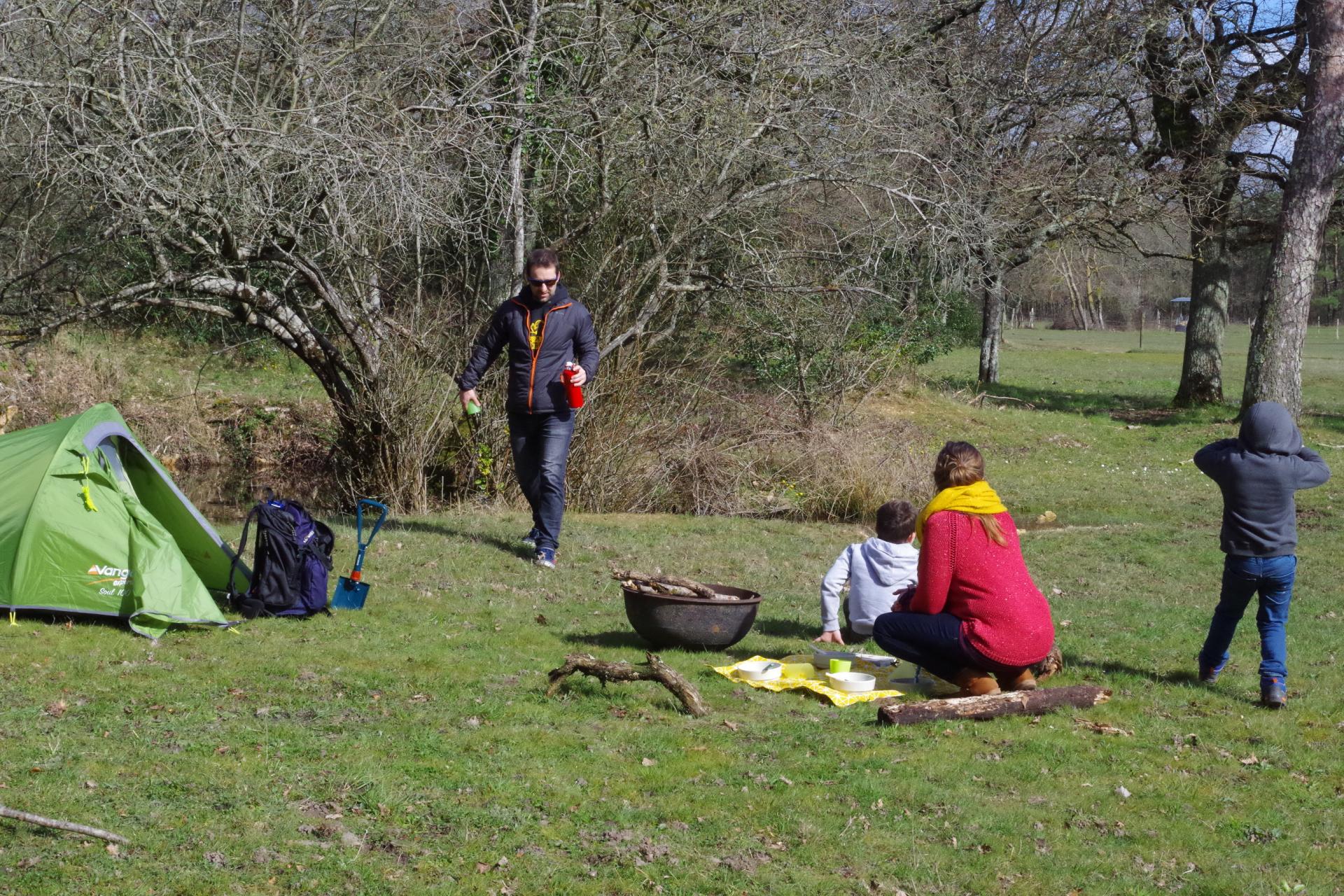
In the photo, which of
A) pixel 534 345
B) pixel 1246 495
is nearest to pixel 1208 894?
pixel 1246 495

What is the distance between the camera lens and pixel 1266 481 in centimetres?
611

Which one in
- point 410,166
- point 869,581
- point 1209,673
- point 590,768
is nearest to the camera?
point 590,768

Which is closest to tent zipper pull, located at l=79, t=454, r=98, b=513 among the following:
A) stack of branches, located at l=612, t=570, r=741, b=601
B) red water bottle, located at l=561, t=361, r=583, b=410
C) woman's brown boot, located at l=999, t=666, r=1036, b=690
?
stack of branches, located at l=612, t=570, r=741, b=601

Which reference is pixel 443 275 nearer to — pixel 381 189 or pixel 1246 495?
pixel 381 189

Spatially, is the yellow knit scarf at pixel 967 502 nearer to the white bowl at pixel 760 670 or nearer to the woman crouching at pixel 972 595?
the woman crouching at pixel 972 595

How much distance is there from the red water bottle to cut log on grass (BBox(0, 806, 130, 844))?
5.13 m

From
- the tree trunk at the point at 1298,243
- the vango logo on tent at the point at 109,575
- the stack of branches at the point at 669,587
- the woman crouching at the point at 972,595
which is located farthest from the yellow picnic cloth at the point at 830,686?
the tree trunk at the point at 1298,243

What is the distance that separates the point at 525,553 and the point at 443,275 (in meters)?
3.91

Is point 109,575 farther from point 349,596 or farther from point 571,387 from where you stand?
point 571,387

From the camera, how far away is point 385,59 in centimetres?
1176

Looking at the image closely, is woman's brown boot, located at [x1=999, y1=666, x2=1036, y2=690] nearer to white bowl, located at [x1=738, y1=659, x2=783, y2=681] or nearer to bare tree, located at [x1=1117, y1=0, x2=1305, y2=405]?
white bowl, located at [x1=738, y1=659, x2=783, y2=681]

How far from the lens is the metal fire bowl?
21.4ft

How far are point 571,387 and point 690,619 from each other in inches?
100

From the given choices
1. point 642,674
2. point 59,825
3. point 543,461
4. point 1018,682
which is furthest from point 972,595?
point 543,461
